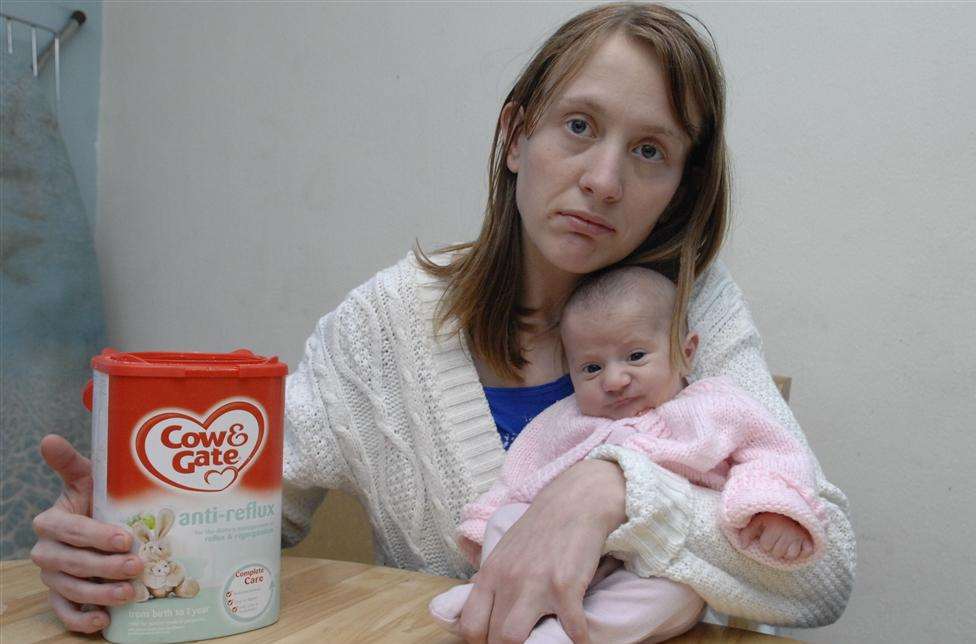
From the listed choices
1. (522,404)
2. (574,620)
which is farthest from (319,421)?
(574,620)

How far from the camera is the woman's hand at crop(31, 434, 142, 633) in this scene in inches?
25.7

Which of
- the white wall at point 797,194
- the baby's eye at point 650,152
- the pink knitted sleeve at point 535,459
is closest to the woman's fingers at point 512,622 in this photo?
the pink knitted sleeve at point 535,459

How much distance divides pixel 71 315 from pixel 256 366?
1.51 m

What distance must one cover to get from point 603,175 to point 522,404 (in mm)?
323

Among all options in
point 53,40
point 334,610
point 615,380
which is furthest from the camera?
point 53,40

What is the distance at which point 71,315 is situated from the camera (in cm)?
196

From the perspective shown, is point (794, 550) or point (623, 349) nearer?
point (794, 550)

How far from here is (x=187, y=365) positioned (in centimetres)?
66

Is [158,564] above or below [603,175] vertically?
below

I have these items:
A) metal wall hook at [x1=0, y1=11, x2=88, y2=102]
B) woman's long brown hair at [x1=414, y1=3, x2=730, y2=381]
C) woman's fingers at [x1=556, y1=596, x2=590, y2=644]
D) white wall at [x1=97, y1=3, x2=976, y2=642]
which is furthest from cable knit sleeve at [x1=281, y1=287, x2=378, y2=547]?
metal wall hook at [x1=0, y1=11, x2=88, y2=102]

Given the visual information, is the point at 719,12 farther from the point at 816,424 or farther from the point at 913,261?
the point at 816,424

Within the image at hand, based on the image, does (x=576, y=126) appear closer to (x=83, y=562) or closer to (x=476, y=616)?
(x=476, y=616)

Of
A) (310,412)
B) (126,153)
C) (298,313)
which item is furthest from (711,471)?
(126,153)

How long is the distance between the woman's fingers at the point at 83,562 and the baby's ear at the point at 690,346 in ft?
2.07
